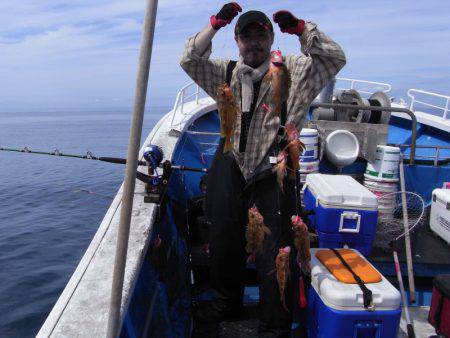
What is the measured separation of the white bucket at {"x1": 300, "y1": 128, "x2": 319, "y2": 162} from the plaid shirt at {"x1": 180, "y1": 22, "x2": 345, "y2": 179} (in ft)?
8.85

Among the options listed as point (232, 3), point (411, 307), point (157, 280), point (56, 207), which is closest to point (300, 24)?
point (232, 3)

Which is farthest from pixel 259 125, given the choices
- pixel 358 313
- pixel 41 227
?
pixel 41 227

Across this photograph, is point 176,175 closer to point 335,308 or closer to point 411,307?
point 335,308

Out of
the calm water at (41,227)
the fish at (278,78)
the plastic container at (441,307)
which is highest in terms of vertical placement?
the fish at (278,78)

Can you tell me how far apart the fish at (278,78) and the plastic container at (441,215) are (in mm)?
3301

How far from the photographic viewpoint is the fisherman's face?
2.84 meters

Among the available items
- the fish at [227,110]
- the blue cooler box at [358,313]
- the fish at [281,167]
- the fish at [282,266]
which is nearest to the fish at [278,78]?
the fish at [227,110]

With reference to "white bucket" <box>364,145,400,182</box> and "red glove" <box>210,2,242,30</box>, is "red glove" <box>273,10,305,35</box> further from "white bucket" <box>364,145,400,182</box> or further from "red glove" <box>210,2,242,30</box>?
"white bucket" <box>364,145,400,182</box>

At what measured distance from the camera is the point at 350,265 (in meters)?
3.13

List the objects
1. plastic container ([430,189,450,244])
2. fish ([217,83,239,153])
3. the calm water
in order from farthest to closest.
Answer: the calm water, plastic container ([430,189,450,244]), fish ([217,83,239,153])

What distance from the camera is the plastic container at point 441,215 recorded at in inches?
187

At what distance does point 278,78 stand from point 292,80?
26 cm

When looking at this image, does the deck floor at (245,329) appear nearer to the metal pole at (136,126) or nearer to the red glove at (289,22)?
the metal pole at (136,126)

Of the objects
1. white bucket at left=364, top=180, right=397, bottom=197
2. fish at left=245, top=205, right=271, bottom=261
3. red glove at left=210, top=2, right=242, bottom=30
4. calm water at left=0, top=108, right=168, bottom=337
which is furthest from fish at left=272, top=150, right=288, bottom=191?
calm water at left=0, top=108, right=168, bottom=337
